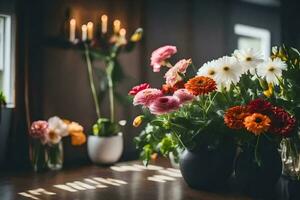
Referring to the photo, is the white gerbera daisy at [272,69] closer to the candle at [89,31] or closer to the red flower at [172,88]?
the red flower at [172,88]

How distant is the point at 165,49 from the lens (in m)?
1.57

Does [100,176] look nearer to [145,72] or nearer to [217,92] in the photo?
[217,92]

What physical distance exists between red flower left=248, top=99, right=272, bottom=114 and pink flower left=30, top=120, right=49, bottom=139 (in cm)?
97

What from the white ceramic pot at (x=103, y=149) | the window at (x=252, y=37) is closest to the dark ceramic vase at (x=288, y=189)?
the white ceramic pot at (x=103, y=149)

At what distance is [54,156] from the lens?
1.96m

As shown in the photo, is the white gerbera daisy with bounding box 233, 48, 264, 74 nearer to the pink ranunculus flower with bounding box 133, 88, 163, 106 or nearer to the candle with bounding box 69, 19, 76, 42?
the pink ranunculus flower with bounding box 133, 88, 163, 106

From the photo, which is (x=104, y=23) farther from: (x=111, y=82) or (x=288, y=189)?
(x=288, y=189)

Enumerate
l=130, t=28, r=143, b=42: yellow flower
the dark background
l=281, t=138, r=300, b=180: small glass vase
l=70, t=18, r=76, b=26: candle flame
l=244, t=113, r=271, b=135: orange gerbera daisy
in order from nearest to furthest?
l=244, t=113, r=271, b=135: orange gerbera daisy < l=281, t=138, r=300, b=180: small glass vase < the dark background < l=70, t=18, r=76, b=26: candle flame < l=130, t=28, r=143, b=42: yellow flower

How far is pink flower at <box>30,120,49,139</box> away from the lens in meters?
1.90

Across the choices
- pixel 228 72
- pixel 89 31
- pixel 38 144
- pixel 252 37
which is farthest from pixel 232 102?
pixel 252 37

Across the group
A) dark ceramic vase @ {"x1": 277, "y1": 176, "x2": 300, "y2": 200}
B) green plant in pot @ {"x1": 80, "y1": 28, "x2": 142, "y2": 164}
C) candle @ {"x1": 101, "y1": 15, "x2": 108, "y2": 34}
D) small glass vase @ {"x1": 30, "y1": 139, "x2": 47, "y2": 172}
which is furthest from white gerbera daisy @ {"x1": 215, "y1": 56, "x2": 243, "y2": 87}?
candle @ {"x1": 101, "y1": 15, "x2": 108, "y2": 34}

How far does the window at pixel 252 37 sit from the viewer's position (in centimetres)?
348

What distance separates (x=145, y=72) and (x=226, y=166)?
1.15 meters

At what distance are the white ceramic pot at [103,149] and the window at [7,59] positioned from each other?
0.44 meters
